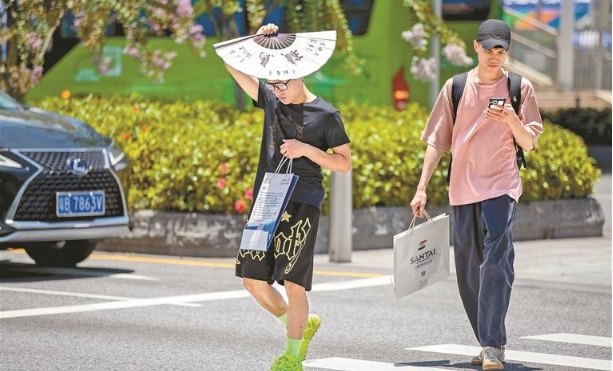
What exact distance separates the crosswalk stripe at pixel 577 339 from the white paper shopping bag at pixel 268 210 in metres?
2.62

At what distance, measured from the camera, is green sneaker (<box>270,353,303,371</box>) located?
23.6 ft

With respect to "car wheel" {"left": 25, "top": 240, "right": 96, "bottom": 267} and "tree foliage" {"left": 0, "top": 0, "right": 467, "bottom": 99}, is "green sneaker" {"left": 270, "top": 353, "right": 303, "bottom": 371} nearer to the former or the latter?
"car wheel" {"left": 25, "top": 240, "right": 96, "bottom": 267}

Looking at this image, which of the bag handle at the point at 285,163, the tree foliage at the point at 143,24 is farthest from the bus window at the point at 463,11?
the bag handle at the point at 285,163

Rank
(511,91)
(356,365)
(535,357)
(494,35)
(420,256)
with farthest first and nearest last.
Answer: (535,357), (420,256), (356,365), (511,91), (494,35)

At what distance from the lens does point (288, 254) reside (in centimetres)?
724

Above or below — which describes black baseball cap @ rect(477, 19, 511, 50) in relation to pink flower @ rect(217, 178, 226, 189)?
above

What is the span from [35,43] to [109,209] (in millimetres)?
5720

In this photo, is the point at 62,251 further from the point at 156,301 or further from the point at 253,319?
the point at 253,319

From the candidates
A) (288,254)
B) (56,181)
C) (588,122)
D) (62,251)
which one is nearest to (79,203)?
(56,181)

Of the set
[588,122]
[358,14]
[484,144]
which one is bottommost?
[484,144]

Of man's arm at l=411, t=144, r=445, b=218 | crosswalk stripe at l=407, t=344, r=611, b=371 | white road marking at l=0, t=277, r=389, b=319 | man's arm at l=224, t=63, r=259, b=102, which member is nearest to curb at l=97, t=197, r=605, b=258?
white road marking at l=0, t=277, r=389, b=319

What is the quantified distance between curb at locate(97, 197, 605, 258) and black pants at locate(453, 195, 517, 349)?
5349 mm

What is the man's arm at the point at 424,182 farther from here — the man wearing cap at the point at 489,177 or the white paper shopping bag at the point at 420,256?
the white paper shopping bag at the point at 420,256

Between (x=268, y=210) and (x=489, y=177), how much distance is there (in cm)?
133
